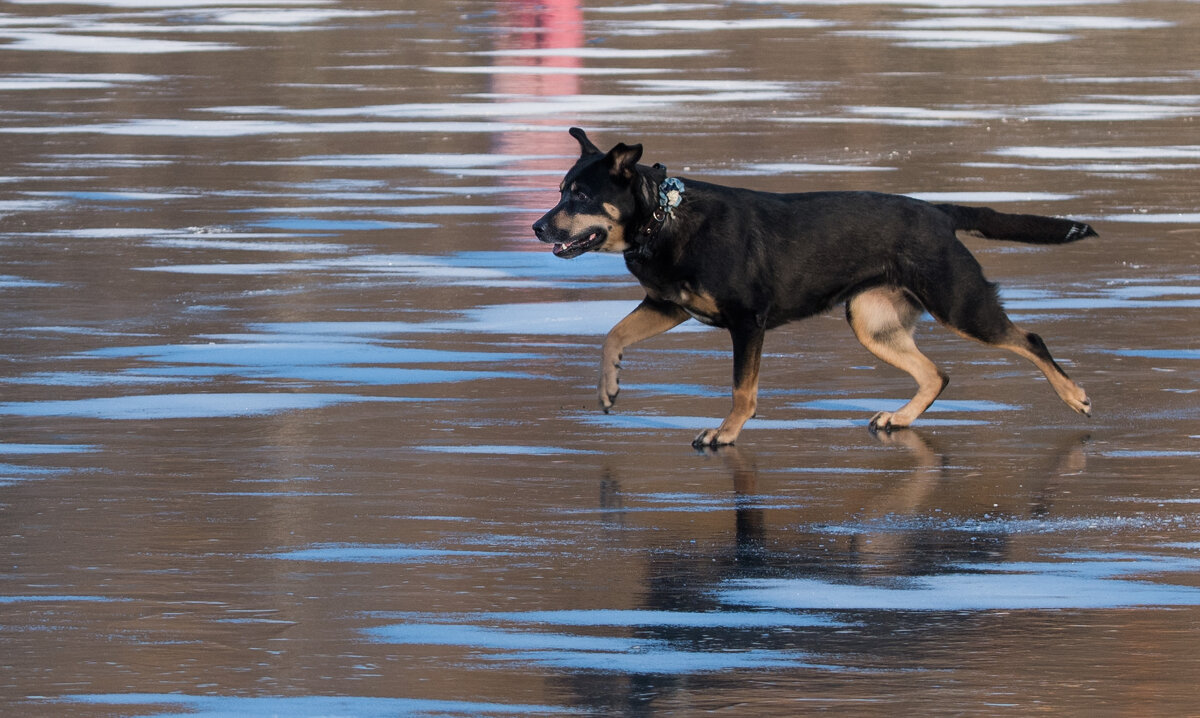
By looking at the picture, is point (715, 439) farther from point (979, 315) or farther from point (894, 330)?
point (979, 315)

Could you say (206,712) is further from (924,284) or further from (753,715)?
(924,284)

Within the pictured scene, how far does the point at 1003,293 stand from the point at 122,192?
643cm

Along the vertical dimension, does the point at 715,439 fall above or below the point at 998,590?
below

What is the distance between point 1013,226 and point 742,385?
1.54m

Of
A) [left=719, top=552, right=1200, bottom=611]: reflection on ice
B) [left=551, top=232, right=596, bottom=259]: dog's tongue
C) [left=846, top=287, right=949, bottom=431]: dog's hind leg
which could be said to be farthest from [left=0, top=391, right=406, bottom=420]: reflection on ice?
[left=719, top=552, right=1200, bottom=611]: reflection on ice

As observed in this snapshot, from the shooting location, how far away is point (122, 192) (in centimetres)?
1666

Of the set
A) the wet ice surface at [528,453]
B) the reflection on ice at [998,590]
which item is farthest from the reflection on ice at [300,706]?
the reflection on ice at [998,590]

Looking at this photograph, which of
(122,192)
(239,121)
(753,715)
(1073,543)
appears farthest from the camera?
(239,121)

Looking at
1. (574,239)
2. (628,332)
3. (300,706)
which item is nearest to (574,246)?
(574,239)

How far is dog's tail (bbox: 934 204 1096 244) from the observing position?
1002cm

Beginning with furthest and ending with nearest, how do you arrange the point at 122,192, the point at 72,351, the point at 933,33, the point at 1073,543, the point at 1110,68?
the point at 933,33
the point at 1110,68
the point at 122,192
the point at 72,351
the point at 1073,543

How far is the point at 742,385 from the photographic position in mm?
→ 9328

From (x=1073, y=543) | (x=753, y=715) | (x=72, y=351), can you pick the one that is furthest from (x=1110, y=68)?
(x=753, y=715)

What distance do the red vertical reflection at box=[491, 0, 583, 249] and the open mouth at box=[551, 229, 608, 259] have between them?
5072mm
